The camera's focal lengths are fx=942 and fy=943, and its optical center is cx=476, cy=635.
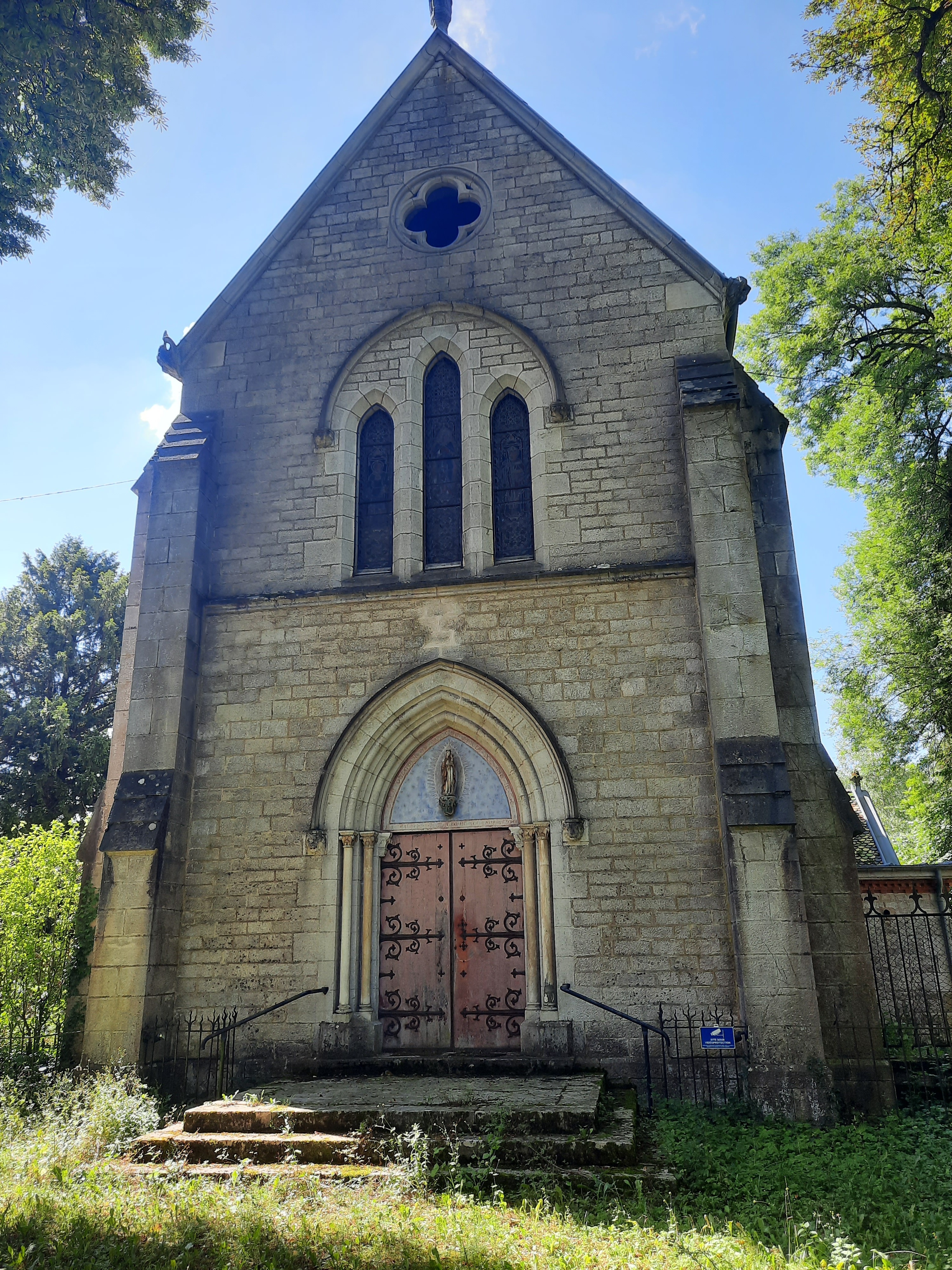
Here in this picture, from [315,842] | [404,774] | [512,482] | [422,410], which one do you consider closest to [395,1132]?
[315,842]

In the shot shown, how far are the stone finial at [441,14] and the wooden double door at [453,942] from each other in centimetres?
1048

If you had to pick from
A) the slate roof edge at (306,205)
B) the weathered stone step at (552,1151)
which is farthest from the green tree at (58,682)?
the weathered stone step at (552,1151)

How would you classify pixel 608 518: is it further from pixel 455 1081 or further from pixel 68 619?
pixel 68 619

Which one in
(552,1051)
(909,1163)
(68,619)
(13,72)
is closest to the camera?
(909,1163)

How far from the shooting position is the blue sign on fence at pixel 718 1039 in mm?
7941

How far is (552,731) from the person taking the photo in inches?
368

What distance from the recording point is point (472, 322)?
36.2 ft

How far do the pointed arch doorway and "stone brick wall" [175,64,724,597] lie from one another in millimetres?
2464

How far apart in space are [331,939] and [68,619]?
20127 millimetres

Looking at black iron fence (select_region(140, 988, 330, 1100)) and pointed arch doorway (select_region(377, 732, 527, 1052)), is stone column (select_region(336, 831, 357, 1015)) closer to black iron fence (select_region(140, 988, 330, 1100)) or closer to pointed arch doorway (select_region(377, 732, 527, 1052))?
black iron fence (select_region(140, 988, 330, 1100))

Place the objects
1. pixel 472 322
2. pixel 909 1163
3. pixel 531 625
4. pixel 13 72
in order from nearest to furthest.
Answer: pixel 909 1163 → pixel 13 72 → pixel 531 625 → pixel 472 322

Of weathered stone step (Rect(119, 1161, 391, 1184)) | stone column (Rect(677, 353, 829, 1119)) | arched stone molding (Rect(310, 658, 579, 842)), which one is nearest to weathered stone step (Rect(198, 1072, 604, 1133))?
weathered stone step (Rect(119, 1161, 391, 1184))

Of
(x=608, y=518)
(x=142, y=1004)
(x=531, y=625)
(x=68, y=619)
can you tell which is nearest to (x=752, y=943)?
(x=531, y=625)

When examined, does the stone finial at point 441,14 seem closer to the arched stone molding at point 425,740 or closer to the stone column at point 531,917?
the arched stone molding at point 425,740
